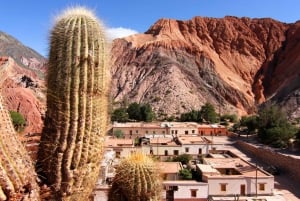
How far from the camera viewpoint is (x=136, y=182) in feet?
15.4

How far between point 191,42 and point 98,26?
3142 inches

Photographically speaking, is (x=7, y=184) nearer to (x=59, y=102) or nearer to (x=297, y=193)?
(x=59, y=102)

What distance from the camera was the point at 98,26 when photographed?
3.97 meters

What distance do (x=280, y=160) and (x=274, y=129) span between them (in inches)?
407

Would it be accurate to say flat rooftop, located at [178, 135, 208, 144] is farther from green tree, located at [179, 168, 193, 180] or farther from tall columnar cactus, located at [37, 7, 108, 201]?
tall columnar cactus, located at [37, 7, 108, 201]

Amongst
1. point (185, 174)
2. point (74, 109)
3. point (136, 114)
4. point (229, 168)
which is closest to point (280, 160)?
point (229, 168)

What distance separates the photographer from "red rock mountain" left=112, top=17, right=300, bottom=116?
65.2 metres

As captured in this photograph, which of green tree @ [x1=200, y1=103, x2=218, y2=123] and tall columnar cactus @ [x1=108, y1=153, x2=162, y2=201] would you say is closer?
tall columnar cactus @ [x1=108, y1=153, x2=162, y2=201]

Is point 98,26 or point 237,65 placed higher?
point 237,65

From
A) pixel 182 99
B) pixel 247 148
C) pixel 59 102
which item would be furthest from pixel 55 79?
pixel 182 99

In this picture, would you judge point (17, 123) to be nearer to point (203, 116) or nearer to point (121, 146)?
point (121, 146)

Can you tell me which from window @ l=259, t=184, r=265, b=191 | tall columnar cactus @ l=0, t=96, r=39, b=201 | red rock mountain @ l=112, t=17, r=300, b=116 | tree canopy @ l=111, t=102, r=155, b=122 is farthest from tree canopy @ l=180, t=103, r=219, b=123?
tall columnar cactus @ l=0, t=96, r=39, b=201

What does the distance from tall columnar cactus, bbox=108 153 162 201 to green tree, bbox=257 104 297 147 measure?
31.4 metres

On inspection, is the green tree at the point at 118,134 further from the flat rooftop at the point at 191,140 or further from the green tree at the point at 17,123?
the green tree at the point at 17,123
